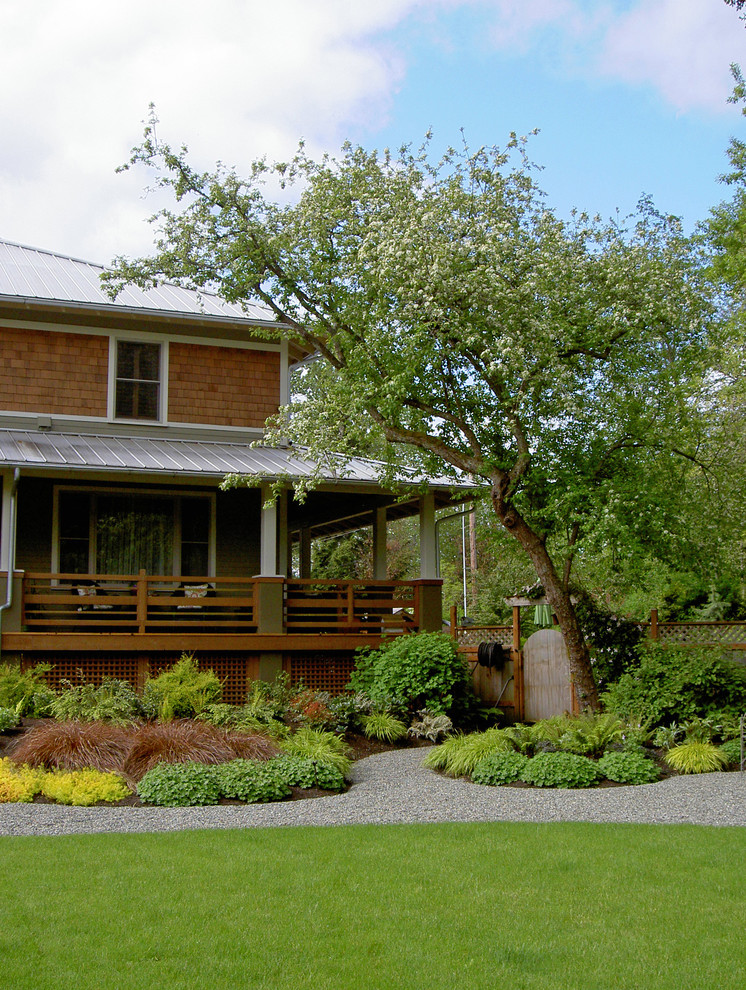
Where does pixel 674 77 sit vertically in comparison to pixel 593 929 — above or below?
above

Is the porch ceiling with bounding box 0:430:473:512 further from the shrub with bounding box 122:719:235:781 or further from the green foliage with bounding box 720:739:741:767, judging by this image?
the green foliage with bounding box 720:739:741:767

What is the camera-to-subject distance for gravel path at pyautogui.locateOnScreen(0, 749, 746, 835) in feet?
26.7

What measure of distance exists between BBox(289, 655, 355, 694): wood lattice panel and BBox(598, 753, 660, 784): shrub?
6.00 m

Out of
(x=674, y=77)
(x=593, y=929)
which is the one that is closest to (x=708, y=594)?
(x=674, y=77)

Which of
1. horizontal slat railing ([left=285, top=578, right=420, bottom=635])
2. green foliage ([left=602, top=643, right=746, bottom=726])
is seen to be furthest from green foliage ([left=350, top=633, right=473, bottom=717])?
green foliage ([left=602, top=643, right=746, bottom=726])

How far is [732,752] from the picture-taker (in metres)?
11.0

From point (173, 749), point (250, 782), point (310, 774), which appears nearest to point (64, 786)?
point (173, 749)

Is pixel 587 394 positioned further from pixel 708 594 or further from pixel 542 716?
pixel 708 594

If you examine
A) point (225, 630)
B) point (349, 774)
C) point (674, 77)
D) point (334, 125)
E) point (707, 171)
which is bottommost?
point (349, 774)

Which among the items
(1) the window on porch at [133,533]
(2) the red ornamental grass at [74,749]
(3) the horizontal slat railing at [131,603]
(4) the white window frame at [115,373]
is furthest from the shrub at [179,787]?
(4) the white window frame at [115,373]

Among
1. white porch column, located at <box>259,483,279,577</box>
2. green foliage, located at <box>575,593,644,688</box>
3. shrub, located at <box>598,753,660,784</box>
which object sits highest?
white porch column, located at <box>259,483,279,577</box>

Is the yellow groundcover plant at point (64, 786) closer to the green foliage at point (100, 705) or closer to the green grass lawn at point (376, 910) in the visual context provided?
the green grass lawn at point (376, 910)

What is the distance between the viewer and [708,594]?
21.4 m

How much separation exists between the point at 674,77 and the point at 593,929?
478 inches
